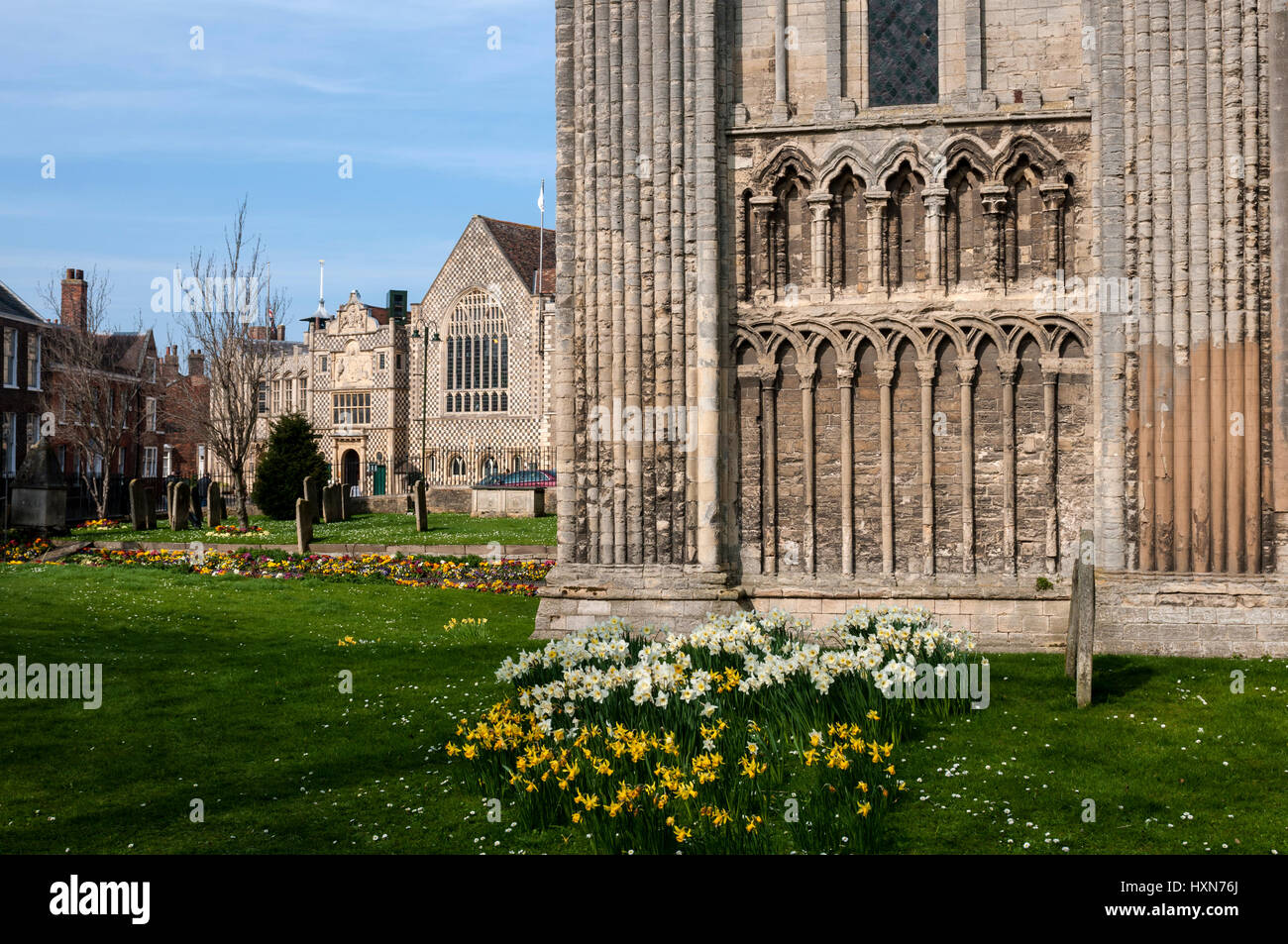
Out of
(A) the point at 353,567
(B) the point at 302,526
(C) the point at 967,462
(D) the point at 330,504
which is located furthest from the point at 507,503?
(C) the point at 967,462

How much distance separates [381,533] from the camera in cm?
2719

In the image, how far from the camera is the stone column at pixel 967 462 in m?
12.6

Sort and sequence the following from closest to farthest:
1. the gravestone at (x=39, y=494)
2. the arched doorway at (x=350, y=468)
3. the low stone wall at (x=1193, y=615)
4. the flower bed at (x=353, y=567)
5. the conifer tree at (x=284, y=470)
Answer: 1. the low stone wall at (x=1193, y=615)
2. the flower bed at (x=353, y=567)
3. the gravestone at (x=39, y=494)
4. the conifer tree at (x=284, y=470)
5. the arched doorway at (x=350, y=468)

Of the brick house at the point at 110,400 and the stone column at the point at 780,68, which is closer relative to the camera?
the stone column at the point at 780,68

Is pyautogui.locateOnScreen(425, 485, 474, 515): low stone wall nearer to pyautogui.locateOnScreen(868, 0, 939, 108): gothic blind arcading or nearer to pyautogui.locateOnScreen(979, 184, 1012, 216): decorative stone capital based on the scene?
pyautogui.locateOnScreen(868, 0, 939, 108): gothic blind arcading

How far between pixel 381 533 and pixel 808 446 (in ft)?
55.2

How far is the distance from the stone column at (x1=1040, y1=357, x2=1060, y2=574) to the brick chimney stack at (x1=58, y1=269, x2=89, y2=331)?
39.2 meters

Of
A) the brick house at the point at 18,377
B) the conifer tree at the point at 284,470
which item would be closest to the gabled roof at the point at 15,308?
the brick house at the point at 18,377

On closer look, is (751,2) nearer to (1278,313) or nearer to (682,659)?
(1278,313)

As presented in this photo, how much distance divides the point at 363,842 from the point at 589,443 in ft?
22.6

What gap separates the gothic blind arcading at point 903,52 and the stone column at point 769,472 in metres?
3.62

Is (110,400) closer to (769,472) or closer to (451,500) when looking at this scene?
(451,500)

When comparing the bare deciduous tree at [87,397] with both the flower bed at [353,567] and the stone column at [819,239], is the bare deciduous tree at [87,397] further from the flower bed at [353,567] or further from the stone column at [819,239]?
the stone column at [819,239]

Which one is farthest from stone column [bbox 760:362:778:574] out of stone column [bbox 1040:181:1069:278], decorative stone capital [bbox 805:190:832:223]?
stone column [bbox 1040:181:1069:278]
